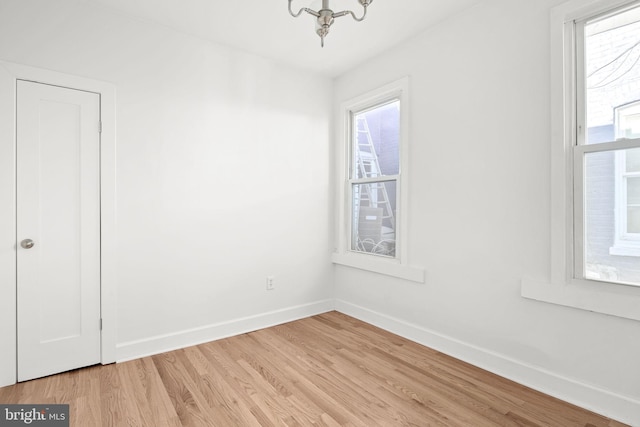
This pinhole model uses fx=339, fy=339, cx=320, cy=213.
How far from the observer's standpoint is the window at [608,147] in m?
1.95

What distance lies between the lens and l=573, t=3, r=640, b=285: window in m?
1.95

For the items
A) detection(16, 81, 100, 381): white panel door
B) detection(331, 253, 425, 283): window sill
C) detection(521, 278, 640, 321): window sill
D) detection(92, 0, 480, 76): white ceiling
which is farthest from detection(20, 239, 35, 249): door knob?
detection(521, 278, 640, 321): window sill

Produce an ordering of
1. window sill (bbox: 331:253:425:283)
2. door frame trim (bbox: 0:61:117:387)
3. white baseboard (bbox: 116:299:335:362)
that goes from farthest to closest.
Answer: window sill (bbox: 331:253:425:283) < white baseboard (bbox: 116:299:335:362) < door frame trim (bbox: 0:61:117:387)

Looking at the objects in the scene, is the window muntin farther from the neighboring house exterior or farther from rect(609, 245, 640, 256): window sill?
rect(609, 245, 640, 256): window sill

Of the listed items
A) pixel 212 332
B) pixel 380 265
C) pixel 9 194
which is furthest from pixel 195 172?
pixel 380 265

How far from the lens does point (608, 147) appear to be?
1992mm

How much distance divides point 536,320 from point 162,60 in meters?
3.47

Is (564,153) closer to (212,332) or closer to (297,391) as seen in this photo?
(297,391)

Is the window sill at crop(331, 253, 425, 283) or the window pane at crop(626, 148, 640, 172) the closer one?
the window pane at crop(626, 148, 640, 172)

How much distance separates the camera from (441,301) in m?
2.85

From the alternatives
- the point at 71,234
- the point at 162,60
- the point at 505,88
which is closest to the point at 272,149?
the point at 162,60

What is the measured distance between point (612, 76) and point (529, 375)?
1.95m

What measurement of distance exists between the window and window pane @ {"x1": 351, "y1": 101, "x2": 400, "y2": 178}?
1.50 metres

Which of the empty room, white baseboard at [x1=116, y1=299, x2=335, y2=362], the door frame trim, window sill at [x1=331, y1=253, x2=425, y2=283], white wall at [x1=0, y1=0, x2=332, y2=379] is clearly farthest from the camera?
window sill at [x1=331, y1=253, x2=425, y2=283]
